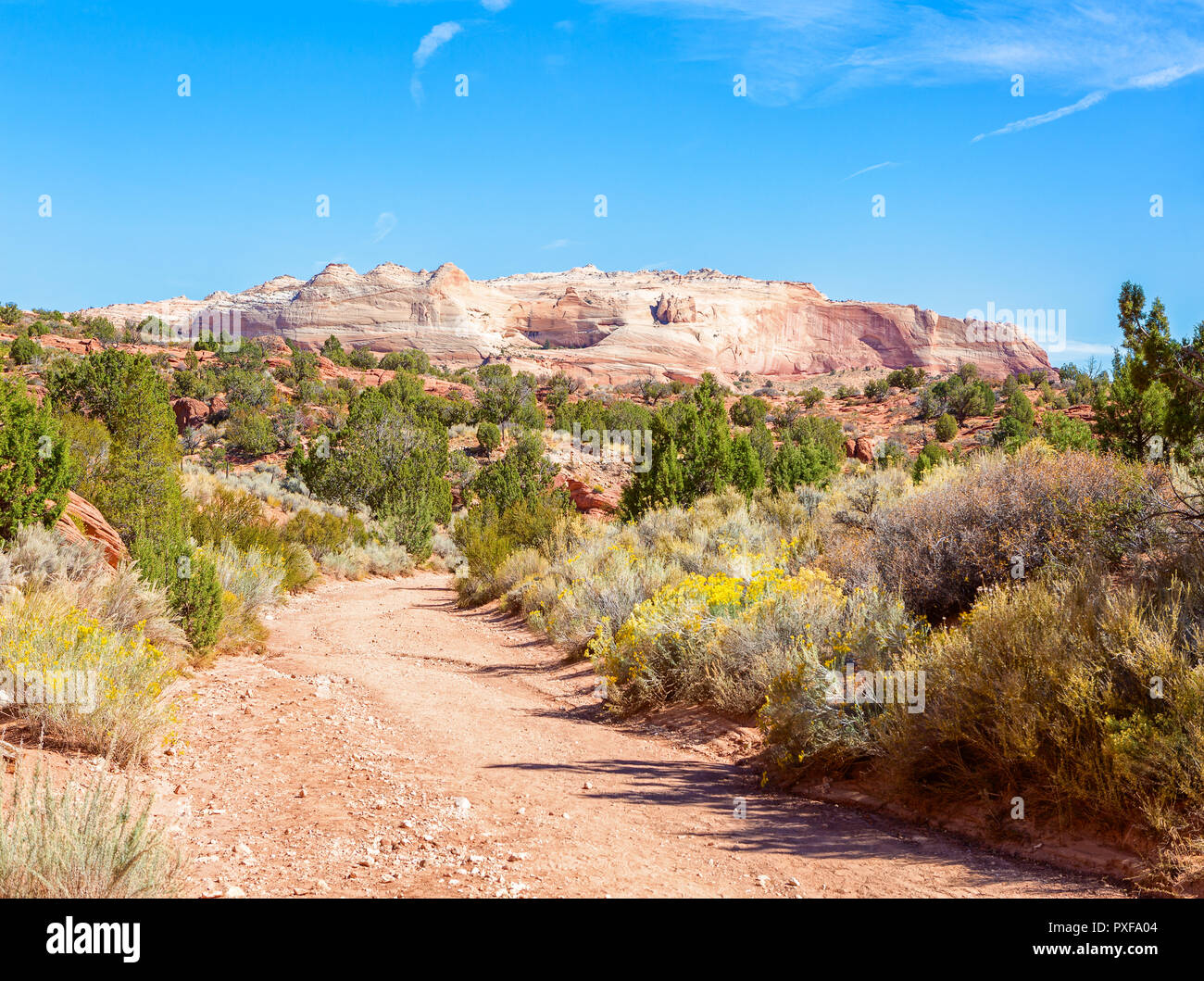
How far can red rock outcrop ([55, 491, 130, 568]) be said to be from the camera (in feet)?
29.3

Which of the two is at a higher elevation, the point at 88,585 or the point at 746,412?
the point at 746,412

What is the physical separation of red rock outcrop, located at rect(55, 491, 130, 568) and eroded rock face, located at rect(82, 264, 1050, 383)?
263 feet

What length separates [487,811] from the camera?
4.83 meters

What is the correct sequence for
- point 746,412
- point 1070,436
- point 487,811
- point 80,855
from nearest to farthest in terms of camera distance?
1. point 80,855
2. point 487,811
3. point 1070,436
4. point 746,412

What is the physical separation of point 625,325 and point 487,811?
101211 millimetres

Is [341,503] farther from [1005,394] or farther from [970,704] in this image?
[1005,394]

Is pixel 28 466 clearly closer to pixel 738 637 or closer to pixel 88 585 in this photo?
pixel 88 585

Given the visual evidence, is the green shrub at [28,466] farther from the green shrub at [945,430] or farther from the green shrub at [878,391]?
the green shrub at [878,391]

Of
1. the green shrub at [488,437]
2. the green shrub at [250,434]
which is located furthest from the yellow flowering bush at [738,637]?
the green shrub at [250,434]

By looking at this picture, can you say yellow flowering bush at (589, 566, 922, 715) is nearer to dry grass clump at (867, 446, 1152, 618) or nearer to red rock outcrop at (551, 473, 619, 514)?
dry grass clump at (867, 446, 1152, 618)

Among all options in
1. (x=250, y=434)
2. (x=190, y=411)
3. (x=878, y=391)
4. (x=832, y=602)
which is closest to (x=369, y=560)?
(x=832, y=602)

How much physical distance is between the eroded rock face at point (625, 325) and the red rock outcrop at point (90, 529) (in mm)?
80037

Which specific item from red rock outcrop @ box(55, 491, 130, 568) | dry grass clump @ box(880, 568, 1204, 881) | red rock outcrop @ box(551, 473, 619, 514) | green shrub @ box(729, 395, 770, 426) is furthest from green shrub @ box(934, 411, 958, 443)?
red rock outcrop @ box(55, 491, 130, 568)
